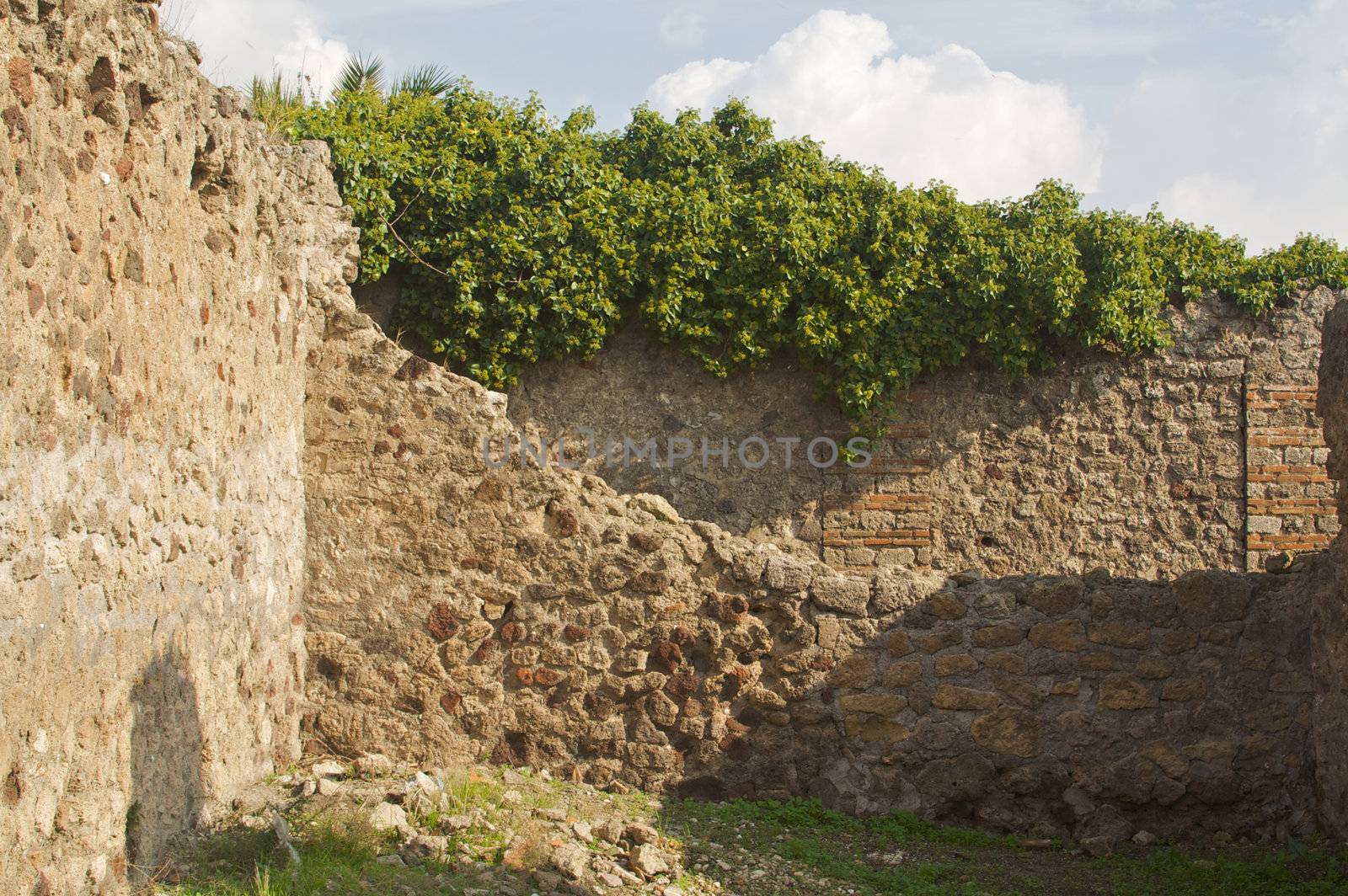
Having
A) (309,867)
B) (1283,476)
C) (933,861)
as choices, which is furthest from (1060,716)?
(1283,476)

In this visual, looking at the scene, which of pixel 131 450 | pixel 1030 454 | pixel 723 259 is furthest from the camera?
pixel 1030 454

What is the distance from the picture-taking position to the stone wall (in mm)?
8594

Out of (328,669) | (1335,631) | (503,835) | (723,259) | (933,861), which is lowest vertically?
(933,861)

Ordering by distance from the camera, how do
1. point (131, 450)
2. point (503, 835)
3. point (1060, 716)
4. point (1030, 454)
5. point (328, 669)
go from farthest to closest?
point (1030, 454)
point (1060, 716)
point (328, 669)
point (503, 835)
point (131, 450)

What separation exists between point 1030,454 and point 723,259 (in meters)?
2.59

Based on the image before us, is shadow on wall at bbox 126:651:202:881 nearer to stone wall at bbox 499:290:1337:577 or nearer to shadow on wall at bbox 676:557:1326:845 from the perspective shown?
shadow on wall at bbox 676:557:1326:845

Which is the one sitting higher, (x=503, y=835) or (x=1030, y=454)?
(x=1030, y=454)

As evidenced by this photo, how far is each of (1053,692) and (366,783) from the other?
125 inches

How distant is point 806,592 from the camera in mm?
5945

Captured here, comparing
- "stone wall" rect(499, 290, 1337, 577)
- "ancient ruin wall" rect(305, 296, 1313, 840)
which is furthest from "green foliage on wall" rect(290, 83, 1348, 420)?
"ancient ruin wall" rect(305, 296, 1313, 840)

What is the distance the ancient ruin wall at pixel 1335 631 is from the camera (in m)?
5.43

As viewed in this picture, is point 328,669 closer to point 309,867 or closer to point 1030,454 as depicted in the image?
point 309,867

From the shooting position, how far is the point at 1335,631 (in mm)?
5547

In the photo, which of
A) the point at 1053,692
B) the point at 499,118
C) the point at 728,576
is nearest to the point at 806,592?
the point at 728,576
